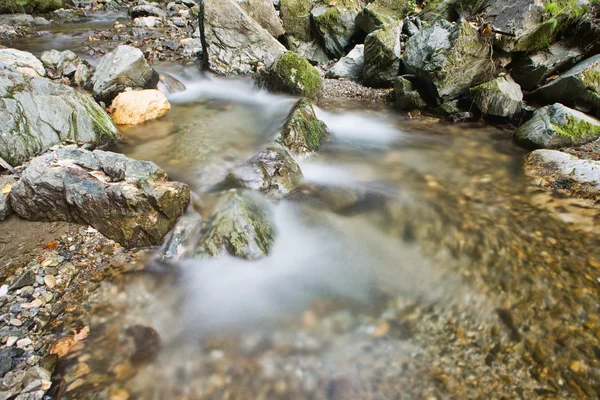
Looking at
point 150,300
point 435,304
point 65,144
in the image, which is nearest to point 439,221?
point 435,304

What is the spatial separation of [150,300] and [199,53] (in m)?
10.1

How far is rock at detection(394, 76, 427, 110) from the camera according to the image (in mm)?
7457

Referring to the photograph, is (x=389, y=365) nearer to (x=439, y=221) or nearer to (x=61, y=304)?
(x=439, y=221)

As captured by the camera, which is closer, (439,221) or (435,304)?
(435,304)

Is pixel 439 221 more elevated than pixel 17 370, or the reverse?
pixel 439 221

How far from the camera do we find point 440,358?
2.62m

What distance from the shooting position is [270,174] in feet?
15.4

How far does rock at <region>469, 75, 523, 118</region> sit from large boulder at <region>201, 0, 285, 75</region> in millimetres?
5737

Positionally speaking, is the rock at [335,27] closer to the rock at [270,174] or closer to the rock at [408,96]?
the rock at [408,96]

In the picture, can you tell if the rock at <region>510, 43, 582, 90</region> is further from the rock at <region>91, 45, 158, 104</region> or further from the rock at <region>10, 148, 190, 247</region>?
the rock at <region>91, 45, 158, 104</region>

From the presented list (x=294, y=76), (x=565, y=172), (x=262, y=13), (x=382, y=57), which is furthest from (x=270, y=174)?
(x=262, y=13)

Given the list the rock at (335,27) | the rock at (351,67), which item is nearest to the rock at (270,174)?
the rock at (351,67)

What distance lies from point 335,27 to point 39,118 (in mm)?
8486

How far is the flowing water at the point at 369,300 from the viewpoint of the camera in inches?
98.2
